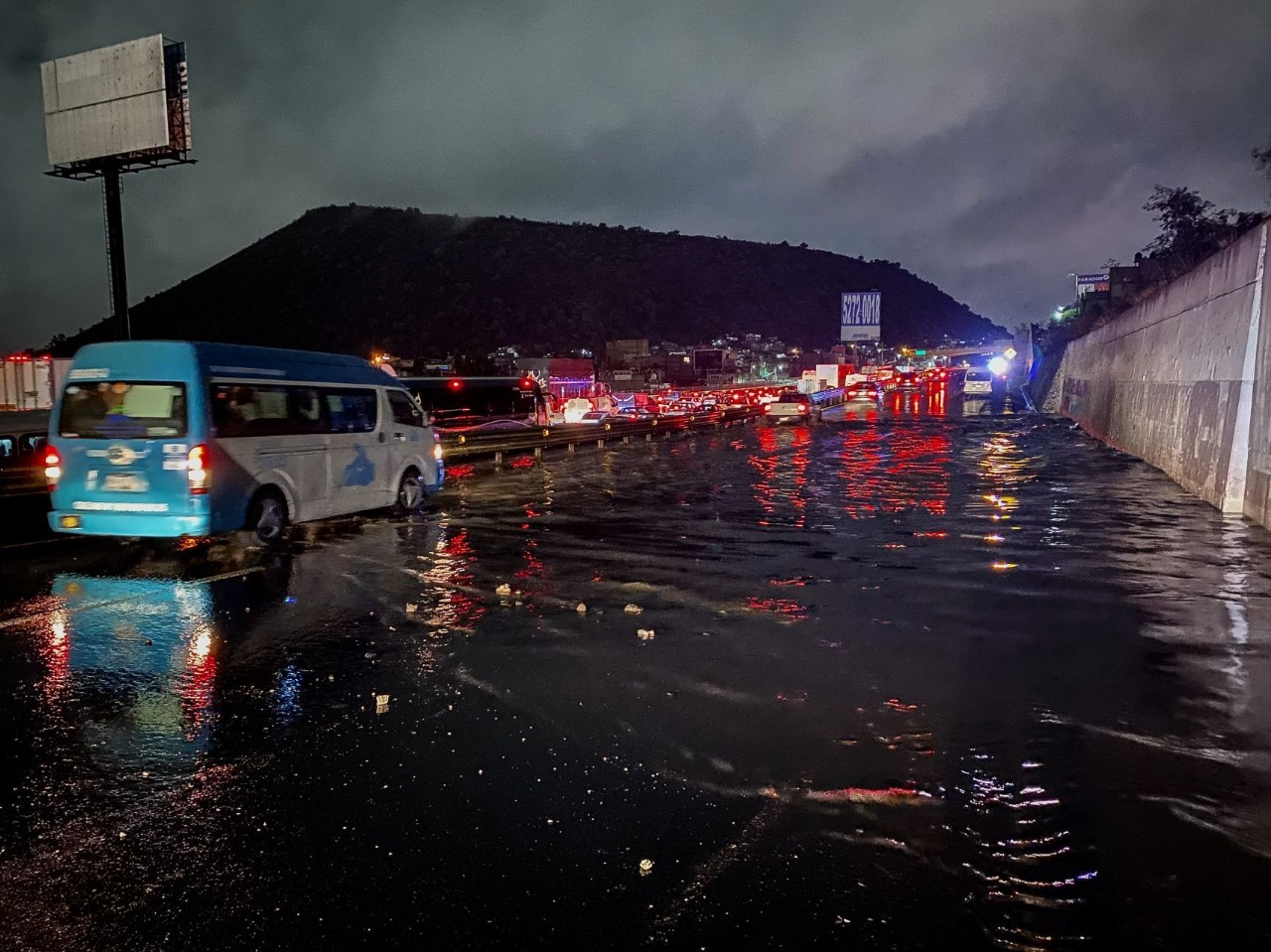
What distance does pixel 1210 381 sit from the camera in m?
15.2

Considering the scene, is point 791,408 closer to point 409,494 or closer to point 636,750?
point 409,494

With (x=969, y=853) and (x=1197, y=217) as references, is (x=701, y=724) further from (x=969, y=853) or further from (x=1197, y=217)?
(x=1197, y=217)

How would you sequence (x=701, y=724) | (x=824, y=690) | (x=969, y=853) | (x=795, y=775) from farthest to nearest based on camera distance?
(x=824, y=690)
(x=701, y=724)
(x=795, y=775)
(x=969, y=853)

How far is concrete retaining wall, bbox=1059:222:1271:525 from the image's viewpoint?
12.9 m

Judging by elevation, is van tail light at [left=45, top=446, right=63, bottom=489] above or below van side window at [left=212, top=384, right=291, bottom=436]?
below

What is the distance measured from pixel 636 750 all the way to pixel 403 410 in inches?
422

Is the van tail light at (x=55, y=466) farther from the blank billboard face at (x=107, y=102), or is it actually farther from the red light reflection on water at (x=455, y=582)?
the blank billboard face at (x=107, y=102)

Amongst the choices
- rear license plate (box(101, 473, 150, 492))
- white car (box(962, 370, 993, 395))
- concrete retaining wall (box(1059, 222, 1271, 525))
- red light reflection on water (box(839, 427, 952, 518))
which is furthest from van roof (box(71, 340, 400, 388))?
white car (box(962, 370, 993, 395))

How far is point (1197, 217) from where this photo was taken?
39938 mm

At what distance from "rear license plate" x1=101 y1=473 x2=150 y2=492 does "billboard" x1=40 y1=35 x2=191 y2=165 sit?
32.5 metres

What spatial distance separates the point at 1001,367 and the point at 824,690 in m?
78.9

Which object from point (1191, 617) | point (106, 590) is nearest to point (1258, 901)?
point (1191, 617)

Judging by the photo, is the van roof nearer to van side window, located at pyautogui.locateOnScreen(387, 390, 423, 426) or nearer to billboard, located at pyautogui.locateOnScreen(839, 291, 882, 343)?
van side window, located at pyautogui.locateOnScreen(387, 390, 423, 426)

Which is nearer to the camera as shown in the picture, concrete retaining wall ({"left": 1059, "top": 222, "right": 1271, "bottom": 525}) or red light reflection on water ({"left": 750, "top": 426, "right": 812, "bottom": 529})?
concrete retaining wall ({"left": 1059, "top": 222, "right": 1271, "bottom": 525})
